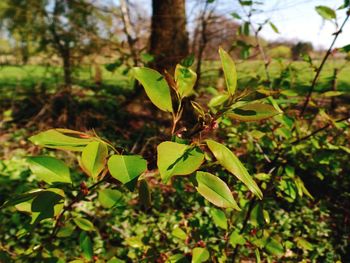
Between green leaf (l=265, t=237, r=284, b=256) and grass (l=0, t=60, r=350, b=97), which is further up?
grass (l=0, t=60, r=350, b=97)

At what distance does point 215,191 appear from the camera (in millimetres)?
677

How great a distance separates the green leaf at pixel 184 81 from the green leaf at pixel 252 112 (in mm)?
175

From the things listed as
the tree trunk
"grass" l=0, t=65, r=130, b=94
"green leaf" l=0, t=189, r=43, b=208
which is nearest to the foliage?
"green leaf" l=0, t=189, r=43, b=208

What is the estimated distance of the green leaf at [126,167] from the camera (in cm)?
Result: 61

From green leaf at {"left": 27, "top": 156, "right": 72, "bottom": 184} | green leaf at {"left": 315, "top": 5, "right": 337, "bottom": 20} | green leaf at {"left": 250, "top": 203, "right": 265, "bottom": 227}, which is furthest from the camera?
green leaf at {"left": 315, "top": 5, "right": 337, "bottom": 20}

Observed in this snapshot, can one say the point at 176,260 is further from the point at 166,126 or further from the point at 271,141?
the point at 166,126

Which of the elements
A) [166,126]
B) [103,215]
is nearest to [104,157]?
[103,215]

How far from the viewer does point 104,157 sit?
0.66 m

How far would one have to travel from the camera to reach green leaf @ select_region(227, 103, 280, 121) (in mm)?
726

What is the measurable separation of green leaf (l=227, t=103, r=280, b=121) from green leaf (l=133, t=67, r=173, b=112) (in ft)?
0.56

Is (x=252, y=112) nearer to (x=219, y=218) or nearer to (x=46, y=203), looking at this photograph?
(x=46, y=203)

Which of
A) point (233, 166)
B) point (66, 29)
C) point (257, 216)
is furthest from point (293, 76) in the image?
point (66, 29)

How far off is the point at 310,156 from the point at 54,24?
493 cm

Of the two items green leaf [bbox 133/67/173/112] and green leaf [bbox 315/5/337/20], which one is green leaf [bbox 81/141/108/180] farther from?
green leaf [bbox 315/5/337/20]
